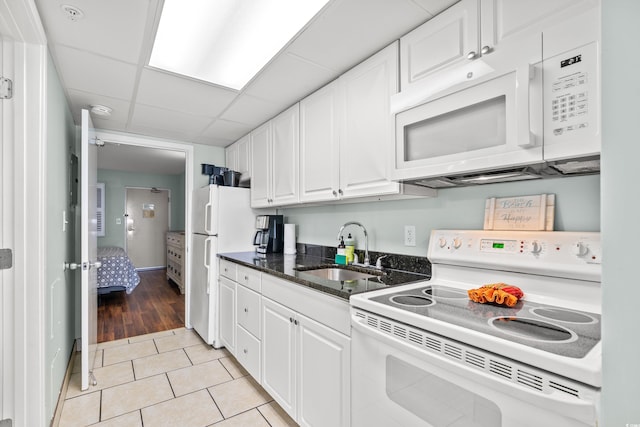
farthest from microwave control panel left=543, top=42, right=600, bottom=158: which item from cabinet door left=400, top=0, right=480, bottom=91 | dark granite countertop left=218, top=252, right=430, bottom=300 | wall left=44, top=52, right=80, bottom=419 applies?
wall left=44, top=52, right=80, bottom=419

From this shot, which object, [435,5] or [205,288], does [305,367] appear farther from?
[435,5]

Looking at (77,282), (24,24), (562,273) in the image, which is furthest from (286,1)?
(77,282)

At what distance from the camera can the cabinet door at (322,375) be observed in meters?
1.39

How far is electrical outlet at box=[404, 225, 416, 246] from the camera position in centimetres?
182

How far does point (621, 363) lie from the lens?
1.57 feet

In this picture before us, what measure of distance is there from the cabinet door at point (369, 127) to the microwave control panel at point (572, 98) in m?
0.64

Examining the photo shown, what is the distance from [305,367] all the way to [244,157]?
2.25 metres

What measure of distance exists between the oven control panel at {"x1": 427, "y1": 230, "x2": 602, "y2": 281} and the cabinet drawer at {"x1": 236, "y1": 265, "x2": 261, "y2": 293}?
120 centimetres

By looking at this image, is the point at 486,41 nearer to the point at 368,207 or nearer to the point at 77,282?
the point at 368,207

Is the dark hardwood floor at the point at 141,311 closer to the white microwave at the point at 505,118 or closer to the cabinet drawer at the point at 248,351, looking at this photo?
the cabinet drawer at the point at 248,351

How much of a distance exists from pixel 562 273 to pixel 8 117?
7.82 feet

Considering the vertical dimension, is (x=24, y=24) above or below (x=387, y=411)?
above

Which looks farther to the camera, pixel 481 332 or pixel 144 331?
pixel 144 331

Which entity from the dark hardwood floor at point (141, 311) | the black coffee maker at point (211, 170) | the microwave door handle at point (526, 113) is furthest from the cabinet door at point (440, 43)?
the dark hardwood floor at point (141, 311)
